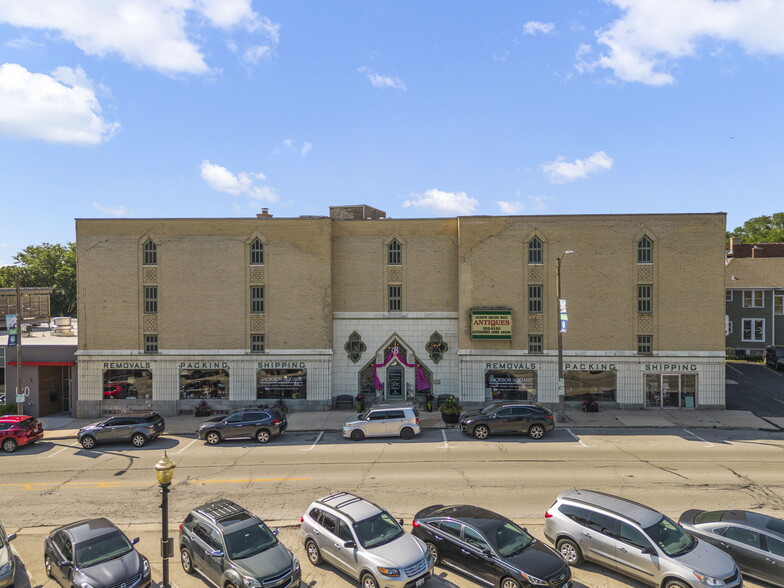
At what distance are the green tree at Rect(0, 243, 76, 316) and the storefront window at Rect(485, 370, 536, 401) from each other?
2810 inches

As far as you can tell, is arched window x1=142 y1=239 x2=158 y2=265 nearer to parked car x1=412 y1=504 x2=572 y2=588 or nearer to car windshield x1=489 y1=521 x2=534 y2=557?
parked car x1=412 y1=504 x2=572 y2=588

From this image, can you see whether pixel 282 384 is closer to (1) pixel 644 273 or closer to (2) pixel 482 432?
(2) pixel 482 432

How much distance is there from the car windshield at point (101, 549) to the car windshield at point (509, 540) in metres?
8.85

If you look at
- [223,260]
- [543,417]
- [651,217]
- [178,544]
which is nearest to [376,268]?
[223,260]

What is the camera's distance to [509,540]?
38.5 ft

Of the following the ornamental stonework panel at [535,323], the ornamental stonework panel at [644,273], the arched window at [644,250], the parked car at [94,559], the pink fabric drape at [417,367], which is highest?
the arched window at [644,250]

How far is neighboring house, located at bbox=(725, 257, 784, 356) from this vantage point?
47812 mm

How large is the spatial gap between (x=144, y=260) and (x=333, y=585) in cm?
2592

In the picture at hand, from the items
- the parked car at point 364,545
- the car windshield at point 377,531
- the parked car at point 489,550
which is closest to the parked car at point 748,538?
the parked car at point 489,550

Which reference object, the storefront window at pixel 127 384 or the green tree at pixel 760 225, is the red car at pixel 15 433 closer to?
the storefront window at pixel 127 384

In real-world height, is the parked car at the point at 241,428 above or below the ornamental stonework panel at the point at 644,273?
below

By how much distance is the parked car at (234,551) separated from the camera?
1110 centimetres

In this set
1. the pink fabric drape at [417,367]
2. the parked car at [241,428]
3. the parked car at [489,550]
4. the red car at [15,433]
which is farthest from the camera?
the pink fabric drape at [417,367]

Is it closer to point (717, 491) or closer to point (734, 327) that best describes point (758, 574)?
point (717, 491)
